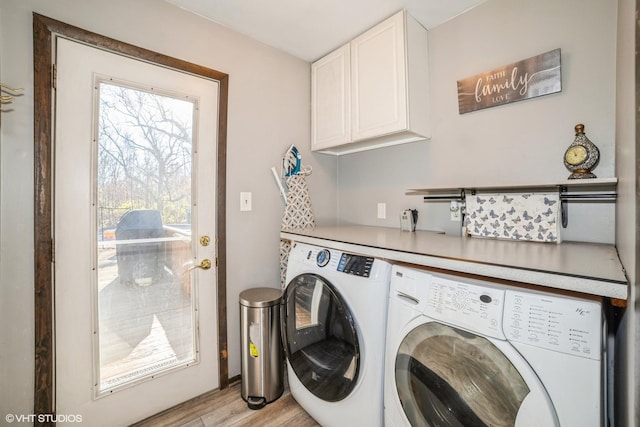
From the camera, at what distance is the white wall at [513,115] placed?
122 cm

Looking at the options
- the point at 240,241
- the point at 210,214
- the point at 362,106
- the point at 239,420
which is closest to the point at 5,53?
the point at 210,214

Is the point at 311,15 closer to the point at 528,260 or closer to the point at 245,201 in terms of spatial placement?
the point at 245,201

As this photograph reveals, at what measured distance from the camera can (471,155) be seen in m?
1.64

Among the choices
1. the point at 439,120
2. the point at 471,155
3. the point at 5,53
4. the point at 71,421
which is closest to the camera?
the point at 5,53

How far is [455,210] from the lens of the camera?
1652mm

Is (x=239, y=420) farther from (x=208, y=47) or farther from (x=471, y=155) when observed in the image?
(x=208, y=47)

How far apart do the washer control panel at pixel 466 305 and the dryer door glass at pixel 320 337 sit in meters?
0.41

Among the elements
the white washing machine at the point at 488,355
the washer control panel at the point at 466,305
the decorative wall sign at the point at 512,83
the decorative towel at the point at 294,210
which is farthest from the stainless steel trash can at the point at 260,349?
the decorative wall sign at the point at 512,83

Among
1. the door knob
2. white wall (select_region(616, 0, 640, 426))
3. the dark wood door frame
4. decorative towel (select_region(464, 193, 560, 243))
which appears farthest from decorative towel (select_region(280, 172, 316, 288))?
white wall (select_region(616, 0, 640, 426))

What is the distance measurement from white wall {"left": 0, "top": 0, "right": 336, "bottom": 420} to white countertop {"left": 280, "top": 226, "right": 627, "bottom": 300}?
769 mm

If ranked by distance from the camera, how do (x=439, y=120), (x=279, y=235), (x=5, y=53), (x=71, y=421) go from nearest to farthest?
1. (x=5, y=53)
2. (x=71, y=421)
3. (x=439, y=120)
4. (x=279, y=235)

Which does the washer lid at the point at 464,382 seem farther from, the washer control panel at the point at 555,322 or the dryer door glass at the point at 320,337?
the dryer door glass at the point at 320,337

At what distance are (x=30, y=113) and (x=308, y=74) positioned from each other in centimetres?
179

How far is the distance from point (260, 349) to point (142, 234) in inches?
38.5
